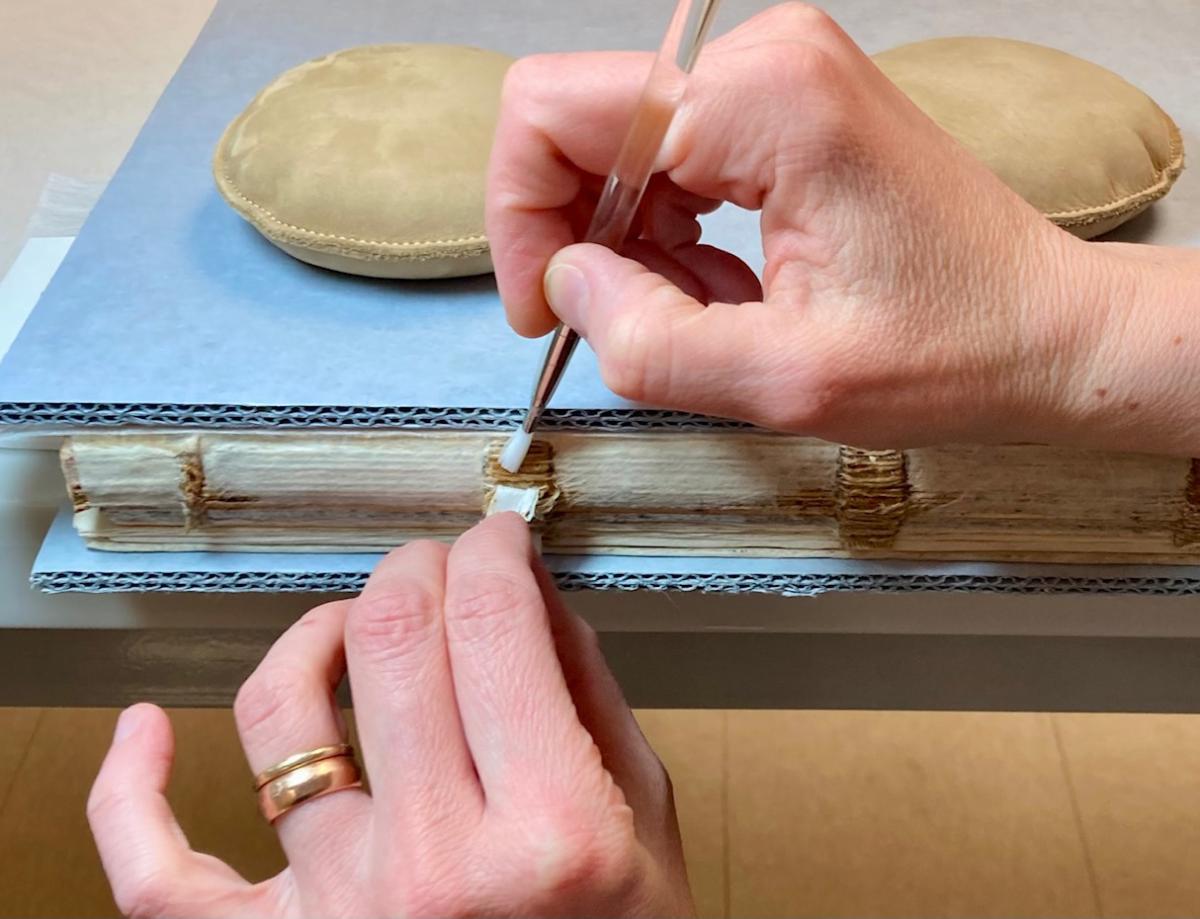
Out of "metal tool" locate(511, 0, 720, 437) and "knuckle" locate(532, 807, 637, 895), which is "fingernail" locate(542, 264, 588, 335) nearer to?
"metal tool" locate(511, 0, 720, 437)

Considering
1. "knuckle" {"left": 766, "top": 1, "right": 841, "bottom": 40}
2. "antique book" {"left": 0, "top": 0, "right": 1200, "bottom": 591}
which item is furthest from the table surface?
"knuckle" {"left": 766, "top": 1, "right": 841, "bottom": 40}

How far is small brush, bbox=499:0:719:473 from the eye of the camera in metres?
0.43

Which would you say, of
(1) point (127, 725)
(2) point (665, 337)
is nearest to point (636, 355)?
(2) point (665, 337)

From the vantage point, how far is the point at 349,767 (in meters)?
0.48

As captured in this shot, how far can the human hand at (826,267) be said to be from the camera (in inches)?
18.1

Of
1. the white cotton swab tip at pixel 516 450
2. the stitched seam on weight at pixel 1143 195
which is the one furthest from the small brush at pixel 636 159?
the stitched seam on weight at pixel 1143 195

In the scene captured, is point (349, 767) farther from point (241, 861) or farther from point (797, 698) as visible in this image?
point (241, 861)

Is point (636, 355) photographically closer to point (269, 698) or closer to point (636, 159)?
point (636, 159)

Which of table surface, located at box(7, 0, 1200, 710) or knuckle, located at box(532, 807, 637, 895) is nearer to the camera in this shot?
knuckle, located at box(532, 807, 637, 895)

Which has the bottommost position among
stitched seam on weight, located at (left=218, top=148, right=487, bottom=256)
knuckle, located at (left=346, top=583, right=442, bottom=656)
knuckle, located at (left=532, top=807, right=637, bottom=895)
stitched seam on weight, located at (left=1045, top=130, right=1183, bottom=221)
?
knuckle, located at (left=532, top=807, right=637, bottom=895)

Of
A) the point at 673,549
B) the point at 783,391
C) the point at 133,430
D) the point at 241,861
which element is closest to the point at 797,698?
the point at 673,549

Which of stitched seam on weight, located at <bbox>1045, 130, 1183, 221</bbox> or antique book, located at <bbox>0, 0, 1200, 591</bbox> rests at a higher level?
stitched seam on weight, located at <bbox>1045, 130, 1183, 221</bbox>

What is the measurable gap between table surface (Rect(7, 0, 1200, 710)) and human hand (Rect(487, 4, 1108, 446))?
0.13 m

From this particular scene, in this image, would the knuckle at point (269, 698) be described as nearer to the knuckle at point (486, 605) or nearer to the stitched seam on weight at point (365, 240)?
the knuckle at point (486, 605)
